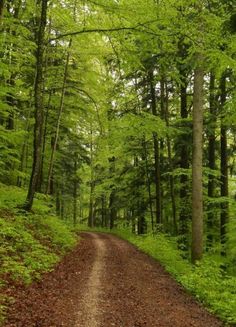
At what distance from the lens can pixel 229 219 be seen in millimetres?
19344

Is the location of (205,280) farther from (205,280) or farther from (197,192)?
(197,192)

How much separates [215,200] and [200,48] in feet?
23.6

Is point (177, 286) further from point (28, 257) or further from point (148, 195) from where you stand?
point (148, 195)

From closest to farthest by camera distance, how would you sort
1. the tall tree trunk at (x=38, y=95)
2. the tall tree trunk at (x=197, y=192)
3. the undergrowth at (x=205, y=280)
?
the undergrowth at (x=205, y=280) < the tall tree trunk at (x=197, y=192) < the tall tree trunk at (x=38, y=95)

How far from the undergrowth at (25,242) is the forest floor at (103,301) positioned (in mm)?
358

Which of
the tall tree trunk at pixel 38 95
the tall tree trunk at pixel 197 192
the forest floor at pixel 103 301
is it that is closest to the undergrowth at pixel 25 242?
the forest floor at pixel 103 301

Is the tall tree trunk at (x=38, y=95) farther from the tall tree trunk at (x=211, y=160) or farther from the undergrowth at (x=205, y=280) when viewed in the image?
the tall tree trunk at (x=211, y=160)

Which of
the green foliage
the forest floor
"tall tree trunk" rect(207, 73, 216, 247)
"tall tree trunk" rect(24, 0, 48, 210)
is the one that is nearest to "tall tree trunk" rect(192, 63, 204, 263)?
the green foliage

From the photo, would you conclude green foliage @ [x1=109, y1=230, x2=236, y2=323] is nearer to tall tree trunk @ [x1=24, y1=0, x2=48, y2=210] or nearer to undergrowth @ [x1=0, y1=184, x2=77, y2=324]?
undergrowth @ [x1=0, y1=184, x2=77, y2=324]

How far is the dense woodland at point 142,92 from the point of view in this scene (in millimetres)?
12070

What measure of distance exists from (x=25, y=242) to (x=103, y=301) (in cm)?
416

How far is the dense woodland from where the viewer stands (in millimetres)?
12070

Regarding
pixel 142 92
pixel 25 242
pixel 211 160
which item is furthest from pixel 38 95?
pixel 142 92

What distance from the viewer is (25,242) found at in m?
12.2
